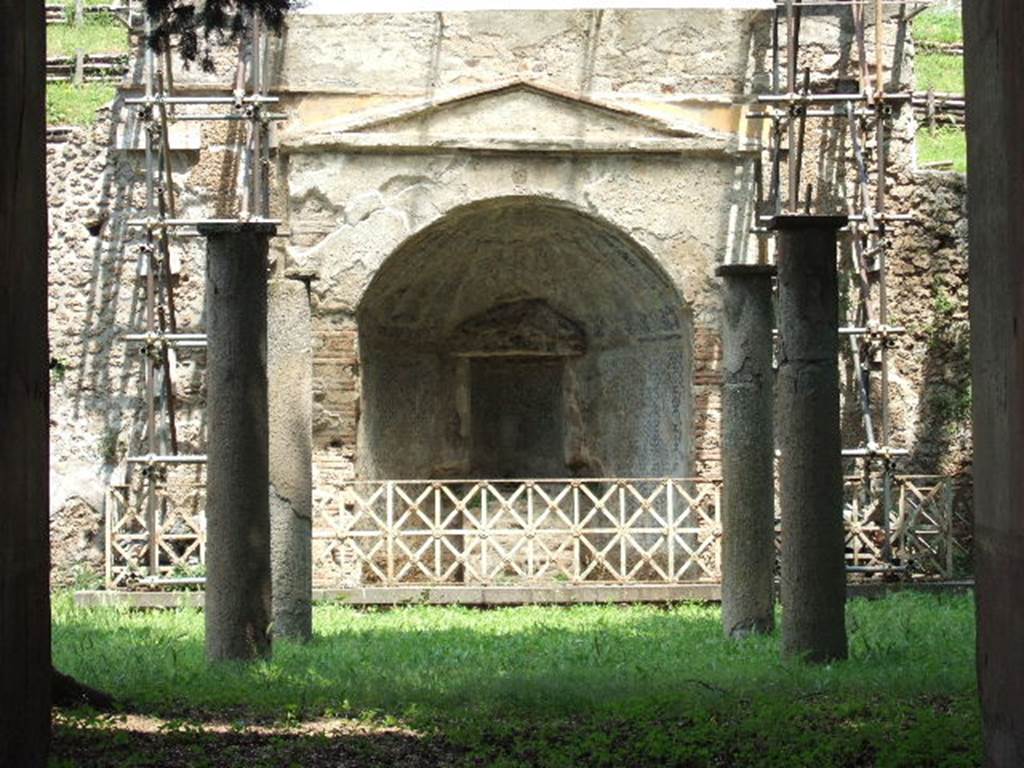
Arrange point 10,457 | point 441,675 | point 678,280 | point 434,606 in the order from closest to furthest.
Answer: point 10,457
point 441,675
point 434,606
point 678,280

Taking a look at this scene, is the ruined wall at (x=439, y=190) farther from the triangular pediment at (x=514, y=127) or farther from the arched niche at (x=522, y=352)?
the arched niche at (x=522, y=352)

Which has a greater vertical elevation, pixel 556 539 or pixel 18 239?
pixel 18 239

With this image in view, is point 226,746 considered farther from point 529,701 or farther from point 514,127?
point 514,127

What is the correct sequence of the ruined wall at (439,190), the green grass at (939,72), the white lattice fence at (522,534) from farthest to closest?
the green grass at (939,72), the ruined wall at (439,190), the white lattice fence at (522,534)

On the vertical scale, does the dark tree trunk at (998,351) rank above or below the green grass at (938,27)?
below

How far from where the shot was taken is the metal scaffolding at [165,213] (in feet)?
54.7

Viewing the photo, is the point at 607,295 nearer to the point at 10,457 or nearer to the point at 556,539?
the point at 556,539

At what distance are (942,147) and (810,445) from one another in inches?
475

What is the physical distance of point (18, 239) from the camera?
17.3 feet

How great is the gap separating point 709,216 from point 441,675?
837 centimetres

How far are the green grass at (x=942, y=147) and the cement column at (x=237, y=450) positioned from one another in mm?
11615

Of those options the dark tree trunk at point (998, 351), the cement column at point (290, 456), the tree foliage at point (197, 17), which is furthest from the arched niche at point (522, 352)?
the dark tree trunk at point (998, 351)

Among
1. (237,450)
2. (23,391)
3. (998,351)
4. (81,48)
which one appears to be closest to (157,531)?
(237,450)

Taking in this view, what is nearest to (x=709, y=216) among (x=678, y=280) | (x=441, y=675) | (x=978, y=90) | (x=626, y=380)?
(x=678, y=280)
